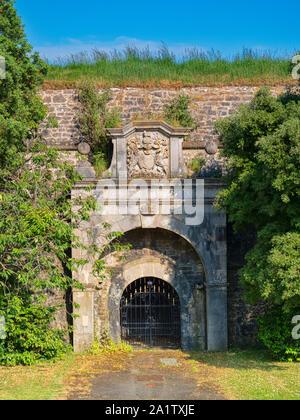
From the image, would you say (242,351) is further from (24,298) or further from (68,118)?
(68,118)

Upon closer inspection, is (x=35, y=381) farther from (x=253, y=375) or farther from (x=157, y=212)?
(x=157, y=212)

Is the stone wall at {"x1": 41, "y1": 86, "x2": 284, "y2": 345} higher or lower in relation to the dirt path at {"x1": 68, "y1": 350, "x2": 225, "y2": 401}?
higher

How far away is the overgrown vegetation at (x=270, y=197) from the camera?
31.4ft

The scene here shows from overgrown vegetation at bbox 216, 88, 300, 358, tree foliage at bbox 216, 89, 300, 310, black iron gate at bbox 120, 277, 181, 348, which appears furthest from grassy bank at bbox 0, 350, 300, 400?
tree foliage at bbox 216, 89, 300, 310

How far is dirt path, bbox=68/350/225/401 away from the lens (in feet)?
30.6

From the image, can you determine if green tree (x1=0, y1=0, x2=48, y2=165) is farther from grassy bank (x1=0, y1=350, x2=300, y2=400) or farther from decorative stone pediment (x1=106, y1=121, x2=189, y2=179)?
grassy bank (x1=0, y1=350, x2=300, y2=400)

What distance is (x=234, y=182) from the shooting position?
11.2 m

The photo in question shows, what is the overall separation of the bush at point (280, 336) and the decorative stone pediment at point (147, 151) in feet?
13.0

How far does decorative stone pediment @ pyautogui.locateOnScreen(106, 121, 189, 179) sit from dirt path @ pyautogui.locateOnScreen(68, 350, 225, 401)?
429 centimetres

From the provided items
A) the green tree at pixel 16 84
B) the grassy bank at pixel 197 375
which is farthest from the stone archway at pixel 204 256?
the green tree at pixel 16 84

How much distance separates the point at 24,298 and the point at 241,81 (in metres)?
8.79

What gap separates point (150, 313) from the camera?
13.2 m

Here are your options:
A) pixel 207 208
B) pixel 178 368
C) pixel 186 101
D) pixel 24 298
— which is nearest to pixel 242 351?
pixel 178 368

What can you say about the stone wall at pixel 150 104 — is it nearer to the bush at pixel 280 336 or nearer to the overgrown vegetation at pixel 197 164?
the overgrown vegetation at pixel 197 164
